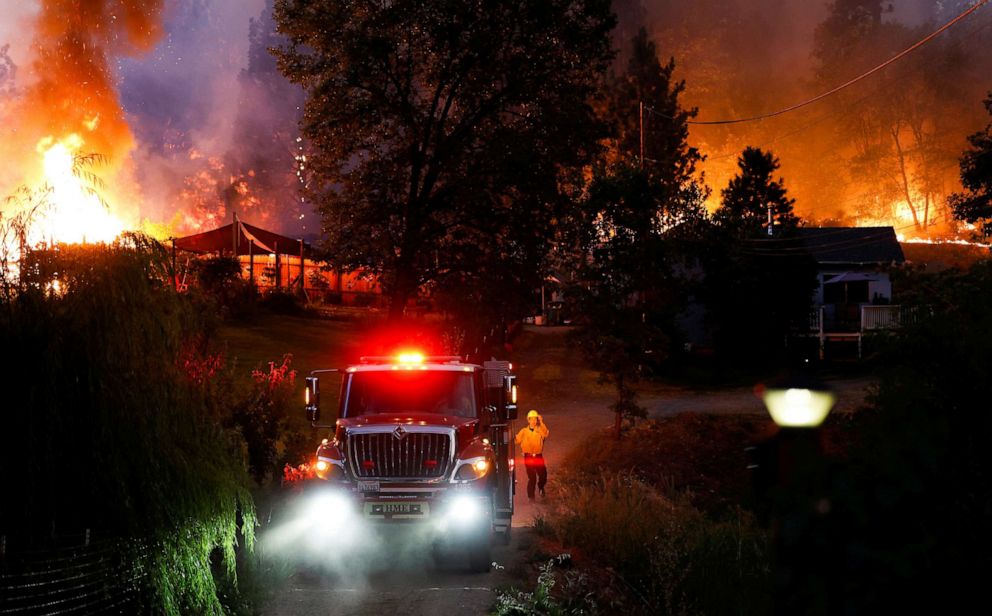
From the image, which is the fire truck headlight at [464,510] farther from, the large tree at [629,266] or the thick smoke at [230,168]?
the thick smoke at [230,168]

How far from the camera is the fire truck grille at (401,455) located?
12.3 meters

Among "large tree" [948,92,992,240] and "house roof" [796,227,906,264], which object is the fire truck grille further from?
"house roof" [796,227,906,264]

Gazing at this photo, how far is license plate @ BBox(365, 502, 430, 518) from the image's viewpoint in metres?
12.1

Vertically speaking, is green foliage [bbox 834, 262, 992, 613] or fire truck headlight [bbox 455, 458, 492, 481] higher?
green foliage [bbox 834, 262, 992, 613]

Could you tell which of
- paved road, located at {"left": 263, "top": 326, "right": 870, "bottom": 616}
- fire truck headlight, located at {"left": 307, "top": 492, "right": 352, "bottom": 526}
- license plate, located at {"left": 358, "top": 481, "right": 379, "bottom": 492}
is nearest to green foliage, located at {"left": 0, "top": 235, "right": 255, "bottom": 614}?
paved road, located at {"left": 263, "top": 326, "right": 870, "bottom": 616}

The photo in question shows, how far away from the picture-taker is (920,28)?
162750 millimetres

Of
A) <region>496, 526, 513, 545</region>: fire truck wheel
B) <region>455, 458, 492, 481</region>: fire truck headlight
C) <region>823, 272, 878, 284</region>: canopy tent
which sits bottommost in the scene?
<region>496, 526, 513, 545</region>: fire truck wheel

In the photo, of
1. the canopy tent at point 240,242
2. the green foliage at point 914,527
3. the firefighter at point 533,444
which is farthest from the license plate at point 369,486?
the canopy tent at point 240,242

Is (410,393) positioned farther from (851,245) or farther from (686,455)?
(851,245)

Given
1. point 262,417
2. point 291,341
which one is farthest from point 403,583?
point 291,341

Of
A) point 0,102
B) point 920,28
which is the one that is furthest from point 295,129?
point 920,28

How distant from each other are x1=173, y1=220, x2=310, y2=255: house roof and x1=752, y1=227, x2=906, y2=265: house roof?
23983 mm

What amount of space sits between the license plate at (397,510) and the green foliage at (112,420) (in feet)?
13.0

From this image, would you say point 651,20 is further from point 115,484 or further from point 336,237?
point 115,484
